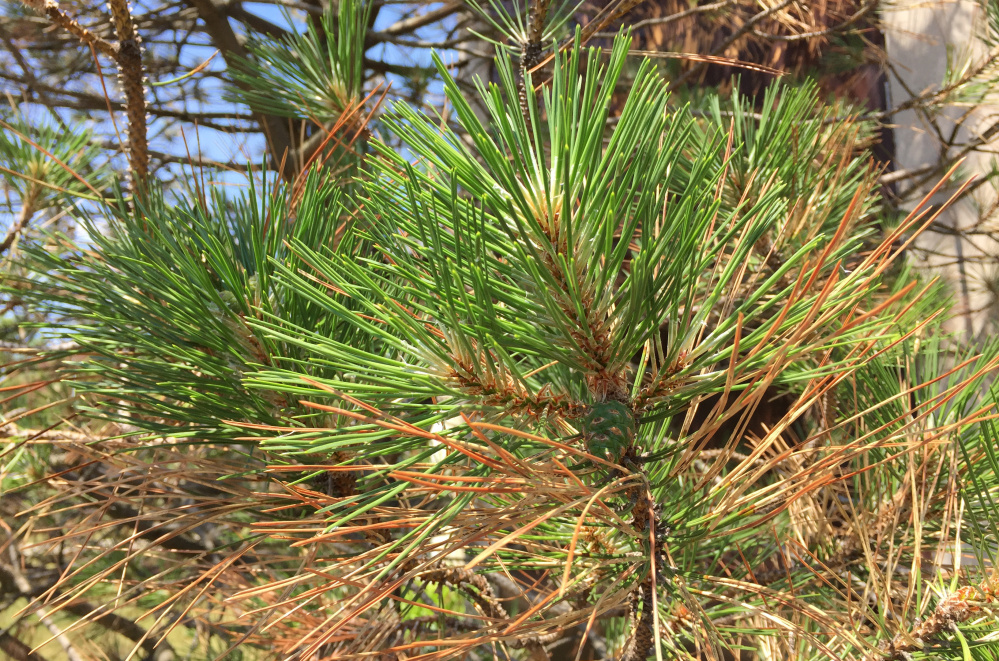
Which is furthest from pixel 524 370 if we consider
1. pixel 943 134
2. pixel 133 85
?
pixel 943 134

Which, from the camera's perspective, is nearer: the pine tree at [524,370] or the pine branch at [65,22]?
the pine tree at [524,370]

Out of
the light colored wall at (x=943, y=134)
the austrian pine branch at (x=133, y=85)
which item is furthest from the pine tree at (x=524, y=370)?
the light colored wall at (x=943, y=134)

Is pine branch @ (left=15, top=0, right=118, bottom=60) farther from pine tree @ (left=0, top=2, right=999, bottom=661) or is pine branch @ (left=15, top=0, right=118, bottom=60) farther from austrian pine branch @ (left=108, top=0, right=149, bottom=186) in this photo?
pine tree @ (left=0, top=2, right=999, bottom=661)

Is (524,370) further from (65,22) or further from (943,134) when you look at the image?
(943,134)

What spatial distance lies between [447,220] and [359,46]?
363 millimetres

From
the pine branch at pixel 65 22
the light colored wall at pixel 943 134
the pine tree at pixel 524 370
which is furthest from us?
the light colored wall at pixel 943 134

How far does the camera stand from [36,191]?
2.52ft

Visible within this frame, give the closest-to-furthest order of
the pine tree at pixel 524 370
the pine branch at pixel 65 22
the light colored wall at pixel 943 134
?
the pine tree at pixel 524 370
the pine branch at pixel 65 22
the light colored wall at pixel 943 134

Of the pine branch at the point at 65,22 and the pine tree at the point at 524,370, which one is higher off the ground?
the pine branch at the point at 65,22

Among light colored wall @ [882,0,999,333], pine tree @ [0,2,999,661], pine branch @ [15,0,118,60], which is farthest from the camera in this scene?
light colored wall @ [882,0,999,333]

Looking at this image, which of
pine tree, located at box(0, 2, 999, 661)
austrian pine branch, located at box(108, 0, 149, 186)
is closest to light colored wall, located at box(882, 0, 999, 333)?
pine tree, located at box(0, 2, 999, 661)

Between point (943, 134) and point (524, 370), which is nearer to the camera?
point (524, 370)

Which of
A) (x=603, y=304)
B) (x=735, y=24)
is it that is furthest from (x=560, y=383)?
(x=735, y=24)

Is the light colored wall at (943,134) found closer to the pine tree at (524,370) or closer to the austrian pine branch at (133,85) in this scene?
the pine tree at (524,370)
